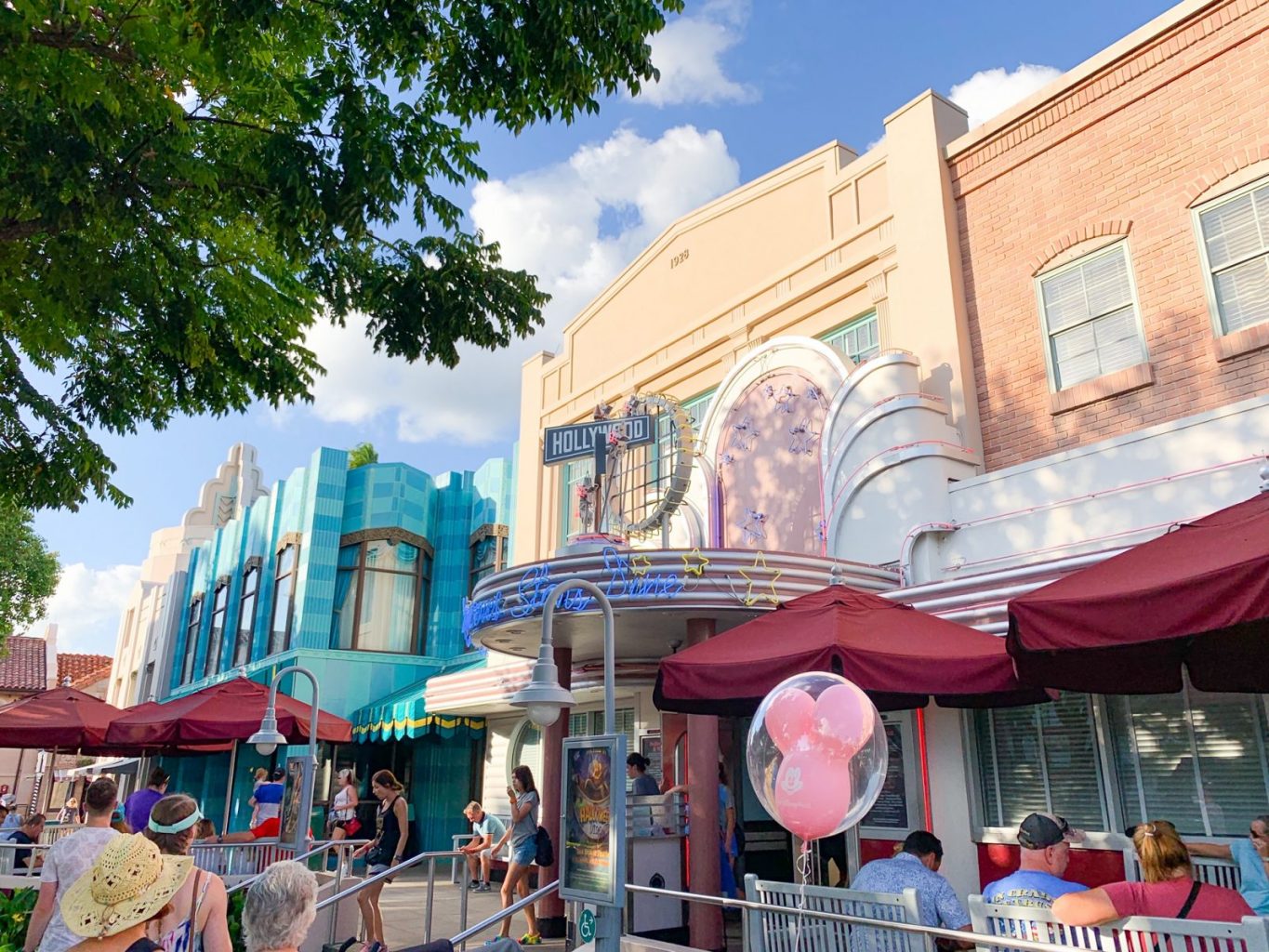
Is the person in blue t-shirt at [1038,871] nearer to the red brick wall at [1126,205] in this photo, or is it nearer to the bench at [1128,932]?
the bench at [1128,932]

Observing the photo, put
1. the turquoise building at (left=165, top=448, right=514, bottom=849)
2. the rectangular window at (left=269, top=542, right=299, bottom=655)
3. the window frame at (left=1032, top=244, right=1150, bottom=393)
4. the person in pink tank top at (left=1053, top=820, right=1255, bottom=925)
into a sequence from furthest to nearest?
the rectangular window at (left=269, top=542, right=299, bottom=655), the turquoise building at (left=165, top=448, right=514, bottom=849), the window frame at (left=1032, top=244, right=1150, bottom=393), the person in pink tank top at (left=1053, top=820, right=1255, bottom=925)

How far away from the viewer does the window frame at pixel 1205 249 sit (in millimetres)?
8977

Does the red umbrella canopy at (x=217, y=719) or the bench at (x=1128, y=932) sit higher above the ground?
the red umbrella canopy at (x=217, y=719)

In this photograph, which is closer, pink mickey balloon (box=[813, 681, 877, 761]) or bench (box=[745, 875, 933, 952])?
bench (box=[745, 875, 933, 952])

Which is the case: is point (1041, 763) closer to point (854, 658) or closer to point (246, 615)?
point (854, 658)

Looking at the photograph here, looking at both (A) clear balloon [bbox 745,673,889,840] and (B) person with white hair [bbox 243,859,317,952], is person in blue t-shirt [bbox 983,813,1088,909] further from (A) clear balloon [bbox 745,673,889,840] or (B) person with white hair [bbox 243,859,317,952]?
(B) person with white hair [bbox 243,859,317,952]

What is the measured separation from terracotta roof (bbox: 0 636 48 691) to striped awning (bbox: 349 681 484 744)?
28.0m

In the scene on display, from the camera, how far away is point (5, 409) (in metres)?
10.2

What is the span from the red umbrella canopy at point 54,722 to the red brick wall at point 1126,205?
1268 centimetres

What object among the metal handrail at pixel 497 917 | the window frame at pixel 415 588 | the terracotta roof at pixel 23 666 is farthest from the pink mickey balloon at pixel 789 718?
the terracotta roof at pixel 23 666

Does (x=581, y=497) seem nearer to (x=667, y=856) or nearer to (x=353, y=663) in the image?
(x=667, y=856)

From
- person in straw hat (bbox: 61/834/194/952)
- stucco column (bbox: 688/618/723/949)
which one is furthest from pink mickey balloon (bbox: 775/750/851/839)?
stucco column (bbox: 688/618/723/949)

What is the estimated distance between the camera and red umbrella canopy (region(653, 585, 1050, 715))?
703 centimetres

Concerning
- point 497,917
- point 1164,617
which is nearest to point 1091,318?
point 1164,617
